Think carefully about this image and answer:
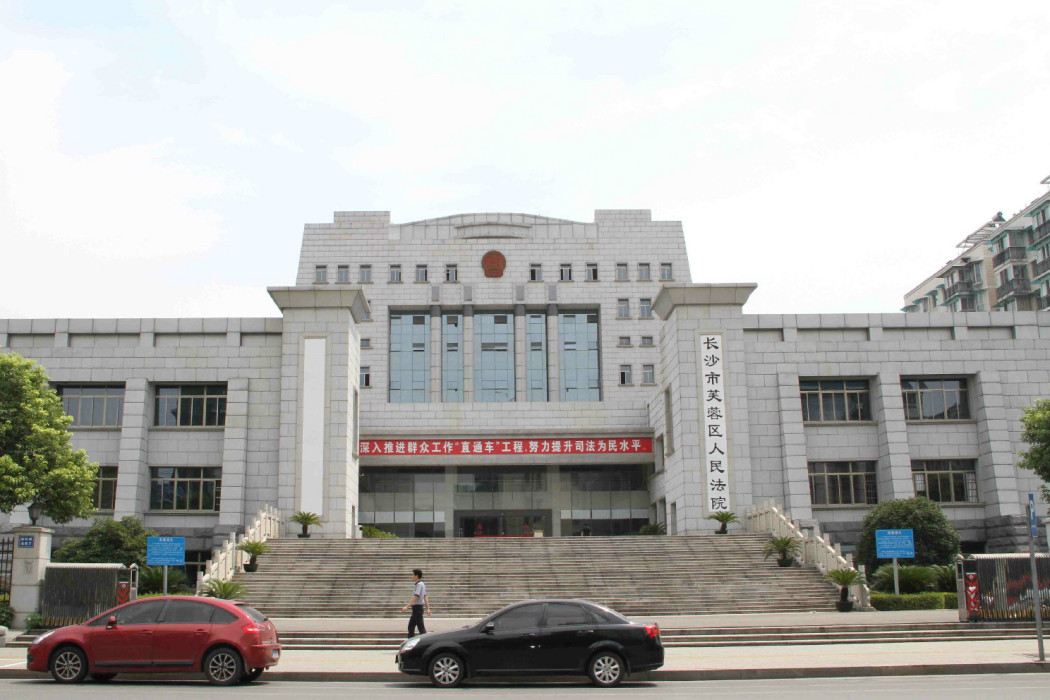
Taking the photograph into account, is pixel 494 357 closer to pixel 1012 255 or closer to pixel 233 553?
pixel 233 553

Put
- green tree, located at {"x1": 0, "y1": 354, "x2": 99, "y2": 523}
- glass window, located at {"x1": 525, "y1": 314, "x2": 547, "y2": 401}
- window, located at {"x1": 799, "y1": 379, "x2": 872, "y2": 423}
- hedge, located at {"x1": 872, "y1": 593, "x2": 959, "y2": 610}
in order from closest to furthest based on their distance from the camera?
hedge, located at {"x1": 872, "y1": 593, "x2": 959, "y2": 610}
green tree, located at {"x1": 0, "y1": 354, "x2": 99, "y2": 523}
window, located at {"x1": 799, "y1": 379, "x2": 872, "y2": 423}
glass window, located at {"x1": 525, "y1": 314, "x2": 547, "y2": 401}

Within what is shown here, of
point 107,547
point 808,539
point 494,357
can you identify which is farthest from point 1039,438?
point 494,357

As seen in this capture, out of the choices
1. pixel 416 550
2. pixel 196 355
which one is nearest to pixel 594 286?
pixel 196 355

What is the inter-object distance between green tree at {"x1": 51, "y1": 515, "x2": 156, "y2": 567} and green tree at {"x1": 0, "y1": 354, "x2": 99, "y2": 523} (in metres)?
1.74

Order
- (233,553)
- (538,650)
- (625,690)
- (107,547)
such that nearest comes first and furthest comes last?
(625,690), (538,650), (233,553), (107,547)

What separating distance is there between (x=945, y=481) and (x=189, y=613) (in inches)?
1269

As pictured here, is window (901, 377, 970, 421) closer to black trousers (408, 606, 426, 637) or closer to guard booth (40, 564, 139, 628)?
black trousers (408, 606, 426, 637)

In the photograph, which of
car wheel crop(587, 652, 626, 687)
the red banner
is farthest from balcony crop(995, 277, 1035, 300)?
car wheel crop(587, 652, 626, 687)

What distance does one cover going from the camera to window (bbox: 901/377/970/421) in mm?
39562

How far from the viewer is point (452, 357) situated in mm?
62219

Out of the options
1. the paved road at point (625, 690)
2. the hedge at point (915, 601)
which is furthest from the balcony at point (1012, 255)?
the paved road at point (625, 690)

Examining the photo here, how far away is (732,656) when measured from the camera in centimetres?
1833

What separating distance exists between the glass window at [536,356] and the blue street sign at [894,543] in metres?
33.5

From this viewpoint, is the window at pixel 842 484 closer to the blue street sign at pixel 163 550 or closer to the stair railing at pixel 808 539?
the stair railing at pixel 808 539
